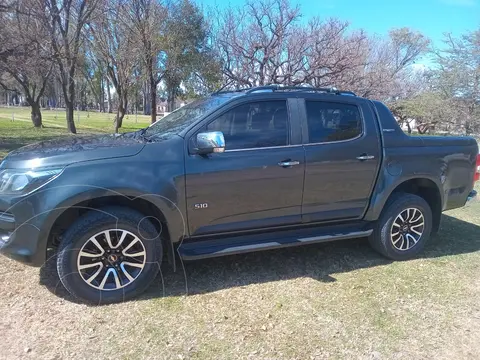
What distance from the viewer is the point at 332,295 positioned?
358 centimetres

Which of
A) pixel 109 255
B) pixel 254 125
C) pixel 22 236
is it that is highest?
pixel 254 125

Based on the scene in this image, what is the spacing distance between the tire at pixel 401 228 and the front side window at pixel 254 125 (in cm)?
161

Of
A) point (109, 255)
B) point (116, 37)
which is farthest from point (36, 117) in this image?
point (109, 255)

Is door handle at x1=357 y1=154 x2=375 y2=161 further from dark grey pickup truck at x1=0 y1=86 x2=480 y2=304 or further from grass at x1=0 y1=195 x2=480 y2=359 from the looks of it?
grass at x1=0 y1=195 x2=480 y2=359

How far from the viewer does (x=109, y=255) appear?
3.28 metres

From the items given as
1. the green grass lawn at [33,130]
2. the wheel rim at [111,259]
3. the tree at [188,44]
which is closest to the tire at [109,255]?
the wheel rim at [111,259]

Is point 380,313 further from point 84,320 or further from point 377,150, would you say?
point 84,320

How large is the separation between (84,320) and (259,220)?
70.7 inches

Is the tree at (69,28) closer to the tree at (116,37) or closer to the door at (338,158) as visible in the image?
the tree at (116,37)

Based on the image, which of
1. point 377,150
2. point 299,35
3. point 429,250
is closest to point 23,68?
point 377,150

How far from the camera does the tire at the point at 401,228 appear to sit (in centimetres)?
432

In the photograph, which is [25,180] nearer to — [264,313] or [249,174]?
[249,174]

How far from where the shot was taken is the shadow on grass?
11.9 ft

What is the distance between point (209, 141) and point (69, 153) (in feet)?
3.98
